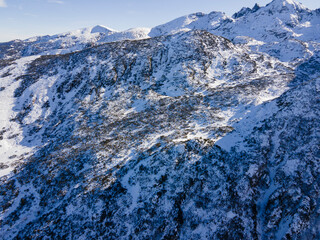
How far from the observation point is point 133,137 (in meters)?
20.2

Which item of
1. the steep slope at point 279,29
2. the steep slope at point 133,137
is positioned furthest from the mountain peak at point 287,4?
the steep slope at point 133,137

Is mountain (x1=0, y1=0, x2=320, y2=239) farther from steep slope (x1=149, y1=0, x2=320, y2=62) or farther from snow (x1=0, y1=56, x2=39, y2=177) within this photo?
steep slope (x1=149, y1=0, x2=320, y2=62)

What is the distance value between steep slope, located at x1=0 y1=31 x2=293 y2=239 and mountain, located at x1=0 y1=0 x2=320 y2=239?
112mm

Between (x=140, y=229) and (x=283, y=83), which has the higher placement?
(x=283, y=83)

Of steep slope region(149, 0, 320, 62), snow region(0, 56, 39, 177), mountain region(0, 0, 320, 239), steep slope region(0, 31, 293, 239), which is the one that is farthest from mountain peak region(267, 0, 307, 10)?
snow region(0, 56, 39, 177)

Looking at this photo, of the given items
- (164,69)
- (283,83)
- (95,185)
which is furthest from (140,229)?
(283,83)

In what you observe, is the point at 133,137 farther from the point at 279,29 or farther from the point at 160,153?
the point at 279,29

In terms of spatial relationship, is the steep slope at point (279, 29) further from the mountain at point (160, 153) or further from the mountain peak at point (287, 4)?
the mountain at point (160, 153)

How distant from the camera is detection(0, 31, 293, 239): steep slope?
41.2 ft

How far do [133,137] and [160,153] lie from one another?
18.4 ft

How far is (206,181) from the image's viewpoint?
1388cm

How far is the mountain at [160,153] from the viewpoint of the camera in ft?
39.5

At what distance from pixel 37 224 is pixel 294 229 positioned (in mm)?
18995

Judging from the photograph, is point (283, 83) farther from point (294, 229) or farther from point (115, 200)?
point (115, 200)
